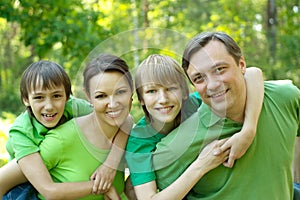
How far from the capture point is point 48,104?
2.34m

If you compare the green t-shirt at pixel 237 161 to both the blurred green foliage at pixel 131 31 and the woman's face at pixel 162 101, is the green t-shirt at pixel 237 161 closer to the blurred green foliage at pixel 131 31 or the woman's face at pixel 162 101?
the woman's face at pixel 162 101

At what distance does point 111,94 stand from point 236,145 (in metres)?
0.58

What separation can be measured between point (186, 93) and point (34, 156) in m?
0.76

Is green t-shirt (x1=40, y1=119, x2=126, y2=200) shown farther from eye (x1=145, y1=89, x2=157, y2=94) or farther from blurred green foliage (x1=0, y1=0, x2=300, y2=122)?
eye (x1=145, y1=89, x2=157, y2=94)

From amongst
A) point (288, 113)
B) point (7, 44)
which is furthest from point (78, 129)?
point (7, 44)

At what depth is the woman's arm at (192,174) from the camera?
6.82 ft

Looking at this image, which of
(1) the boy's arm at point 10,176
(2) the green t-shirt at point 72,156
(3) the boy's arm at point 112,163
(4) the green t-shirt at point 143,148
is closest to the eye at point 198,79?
(4) the green t-shirt at point 143,148

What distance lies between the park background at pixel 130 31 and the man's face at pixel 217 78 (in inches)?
5.5

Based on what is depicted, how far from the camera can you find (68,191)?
2254 mm

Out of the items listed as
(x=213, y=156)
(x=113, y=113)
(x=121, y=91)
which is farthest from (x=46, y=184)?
(x=213, y=156)

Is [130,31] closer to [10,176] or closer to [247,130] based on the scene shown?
[247,130]

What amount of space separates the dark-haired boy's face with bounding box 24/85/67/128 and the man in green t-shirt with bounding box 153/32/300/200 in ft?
1.80

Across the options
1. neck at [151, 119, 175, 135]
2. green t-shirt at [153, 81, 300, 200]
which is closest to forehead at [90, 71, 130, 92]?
neck at [151, 119, 175, 135]

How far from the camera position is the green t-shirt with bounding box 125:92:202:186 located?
2.16 m
